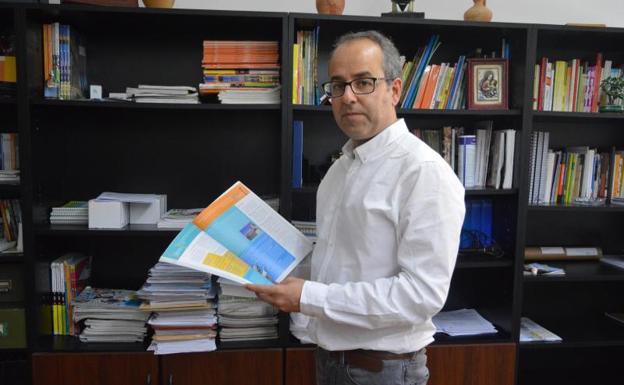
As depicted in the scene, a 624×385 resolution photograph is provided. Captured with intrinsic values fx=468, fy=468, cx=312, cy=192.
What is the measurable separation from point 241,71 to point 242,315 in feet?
3.35

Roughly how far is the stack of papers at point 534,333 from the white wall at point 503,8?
1.51 meters

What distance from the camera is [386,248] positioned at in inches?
44.6

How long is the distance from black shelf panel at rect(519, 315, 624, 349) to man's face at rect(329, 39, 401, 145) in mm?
1473

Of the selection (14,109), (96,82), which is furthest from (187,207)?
(14,109)

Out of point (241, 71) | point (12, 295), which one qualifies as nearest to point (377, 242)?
point (241, 71)

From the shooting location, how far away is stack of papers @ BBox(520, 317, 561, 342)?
2141mm

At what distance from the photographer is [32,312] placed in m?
1.89

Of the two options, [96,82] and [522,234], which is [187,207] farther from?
[522,234]

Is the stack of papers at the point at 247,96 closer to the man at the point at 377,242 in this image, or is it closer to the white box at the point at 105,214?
the white box at the point at 105,214

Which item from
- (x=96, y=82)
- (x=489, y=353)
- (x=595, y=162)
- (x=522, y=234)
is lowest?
(x=489, y=353)

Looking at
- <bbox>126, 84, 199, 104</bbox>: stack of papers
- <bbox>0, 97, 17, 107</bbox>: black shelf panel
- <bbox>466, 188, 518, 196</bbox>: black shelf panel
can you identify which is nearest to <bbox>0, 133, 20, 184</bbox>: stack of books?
<bbox>0, 97, 17, 107</bbox>: black shelf panel

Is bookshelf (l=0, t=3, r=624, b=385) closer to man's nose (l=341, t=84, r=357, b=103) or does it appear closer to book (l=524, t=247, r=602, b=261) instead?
book (l=524, t=247, r=602, b=261)

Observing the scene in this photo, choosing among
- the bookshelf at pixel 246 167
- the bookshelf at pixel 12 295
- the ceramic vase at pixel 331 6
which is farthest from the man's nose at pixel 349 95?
the bookshelf at pixel 12 295

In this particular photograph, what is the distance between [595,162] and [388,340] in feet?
5.46
